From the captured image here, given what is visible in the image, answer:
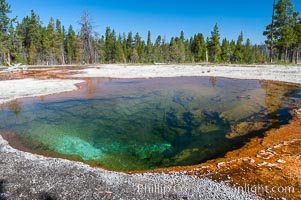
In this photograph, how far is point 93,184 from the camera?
4535 mm

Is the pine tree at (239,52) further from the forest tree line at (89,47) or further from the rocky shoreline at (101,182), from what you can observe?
the rocky shoreline at (101,182)

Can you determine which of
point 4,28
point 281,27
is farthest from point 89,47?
point 281,27

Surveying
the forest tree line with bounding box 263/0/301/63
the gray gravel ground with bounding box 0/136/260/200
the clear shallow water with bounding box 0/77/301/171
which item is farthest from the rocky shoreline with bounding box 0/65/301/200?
the forest tree line with bounding box 263/0/301/63

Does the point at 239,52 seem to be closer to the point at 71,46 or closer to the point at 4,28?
the point at 71,46

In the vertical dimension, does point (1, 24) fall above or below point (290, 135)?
above

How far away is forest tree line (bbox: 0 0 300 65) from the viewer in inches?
1902

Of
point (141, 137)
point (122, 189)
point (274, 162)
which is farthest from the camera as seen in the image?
point (141, 137)

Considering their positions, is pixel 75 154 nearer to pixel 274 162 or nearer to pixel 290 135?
pixel 274 162

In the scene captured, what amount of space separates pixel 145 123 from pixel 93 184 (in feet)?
16.9

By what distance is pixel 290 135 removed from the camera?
7.07 m

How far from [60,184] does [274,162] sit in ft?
17.6

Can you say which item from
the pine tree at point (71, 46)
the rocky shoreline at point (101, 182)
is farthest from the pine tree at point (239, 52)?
the rocky shoreline at point (101, 182)

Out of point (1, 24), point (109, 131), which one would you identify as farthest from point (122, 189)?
point (1, 24)

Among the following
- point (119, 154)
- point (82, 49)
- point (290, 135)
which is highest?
point (82, 49)
